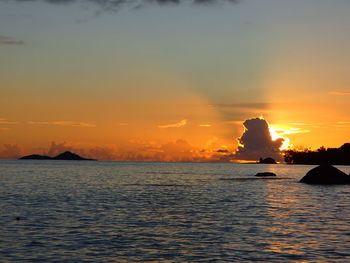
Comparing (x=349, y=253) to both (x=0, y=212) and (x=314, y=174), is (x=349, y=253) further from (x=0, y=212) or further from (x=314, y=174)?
(x=314, y=174)

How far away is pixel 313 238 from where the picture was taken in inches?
1066

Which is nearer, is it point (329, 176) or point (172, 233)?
point (172, 233)

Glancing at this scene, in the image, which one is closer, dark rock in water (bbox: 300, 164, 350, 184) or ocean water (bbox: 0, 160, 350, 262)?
ocean water (bbox: 0, 160, 350, 262)

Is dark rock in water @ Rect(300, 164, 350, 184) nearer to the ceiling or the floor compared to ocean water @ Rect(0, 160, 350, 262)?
nearer to the ceiling

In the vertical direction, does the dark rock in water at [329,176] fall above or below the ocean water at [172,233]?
above

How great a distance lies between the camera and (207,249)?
23.8m

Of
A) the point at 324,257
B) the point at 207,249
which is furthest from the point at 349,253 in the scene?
the point at 207,249

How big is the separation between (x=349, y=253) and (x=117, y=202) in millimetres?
30836

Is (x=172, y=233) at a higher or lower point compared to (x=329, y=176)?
lower

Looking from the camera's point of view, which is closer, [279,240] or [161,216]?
[279,240]

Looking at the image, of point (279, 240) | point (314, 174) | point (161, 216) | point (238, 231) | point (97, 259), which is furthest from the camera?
point (314, 174)

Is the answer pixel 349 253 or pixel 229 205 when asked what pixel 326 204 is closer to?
pixel 229 205

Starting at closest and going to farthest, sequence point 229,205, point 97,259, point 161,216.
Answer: point 97,259, point 161,216, point 229,205

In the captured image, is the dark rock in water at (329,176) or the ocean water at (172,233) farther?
the dark rock in water at (329,176)
